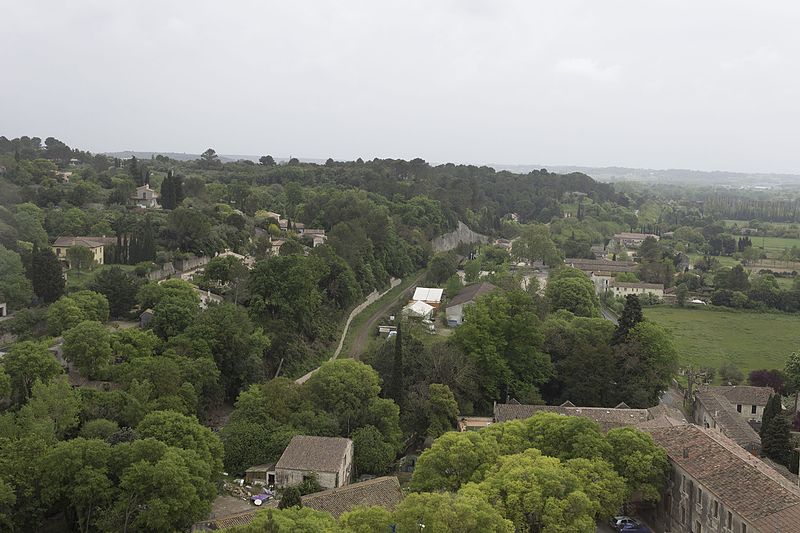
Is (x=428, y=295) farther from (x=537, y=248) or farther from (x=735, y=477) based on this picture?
(x=735, y=477)

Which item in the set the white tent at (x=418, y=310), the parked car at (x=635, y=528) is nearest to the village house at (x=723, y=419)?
the parked car at (x=635, y=528)

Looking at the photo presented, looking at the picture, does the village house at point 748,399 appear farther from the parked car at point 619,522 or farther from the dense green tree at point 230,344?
the dense green tree at point 230,344

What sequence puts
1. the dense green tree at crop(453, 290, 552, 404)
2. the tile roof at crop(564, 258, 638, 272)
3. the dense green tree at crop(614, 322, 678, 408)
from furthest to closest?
the tile roof at crop(564, 258, 638, 272)
the dense green tree at crop(453, 290, 552, 404)
the dense green tree at crop(614, 322, 678, 408)

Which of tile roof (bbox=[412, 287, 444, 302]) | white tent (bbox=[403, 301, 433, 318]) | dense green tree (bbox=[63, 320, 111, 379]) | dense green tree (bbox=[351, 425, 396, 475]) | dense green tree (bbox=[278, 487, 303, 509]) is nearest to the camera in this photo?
dense green tree (bbox=[278, 487, 303, 509])

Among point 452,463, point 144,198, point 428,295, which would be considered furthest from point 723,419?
point 144,198

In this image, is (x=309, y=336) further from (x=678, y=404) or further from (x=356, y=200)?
(x=356, y=200)

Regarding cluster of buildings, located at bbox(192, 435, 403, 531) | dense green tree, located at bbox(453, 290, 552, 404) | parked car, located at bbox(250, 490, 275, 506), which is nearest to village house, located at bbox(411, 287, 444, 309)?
dense green tree, located at bbox(453, 290, 552, 404)

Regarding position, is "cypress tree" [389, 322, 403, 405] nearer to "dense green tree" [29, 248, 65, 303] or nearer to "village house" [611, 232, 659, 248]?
"dense green tree" [29, 248, 65, 303]
